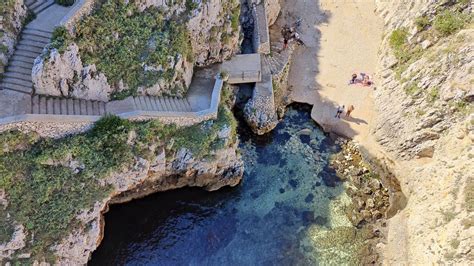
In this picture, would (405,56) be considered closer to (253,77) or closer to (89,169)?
(253,77)

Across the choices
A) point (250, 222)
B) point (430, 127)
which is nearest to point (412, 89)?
point (430, 127)

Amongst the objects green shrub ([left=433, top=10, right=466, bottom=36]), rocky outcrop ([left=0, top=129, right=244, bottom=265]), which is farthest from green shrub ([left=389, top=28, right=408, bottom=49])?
rocky outcrop ([left=0, top=129, right=244, bottom=265])

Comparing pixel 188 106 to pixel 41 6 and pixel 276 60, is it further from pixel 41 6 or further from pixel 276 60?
pixel 41 6

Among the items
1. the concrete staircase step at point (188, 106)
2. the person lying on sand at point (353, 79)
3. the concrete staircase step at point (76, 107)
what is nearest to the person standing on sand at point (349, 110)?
the person lying on sand at point (353, 79)

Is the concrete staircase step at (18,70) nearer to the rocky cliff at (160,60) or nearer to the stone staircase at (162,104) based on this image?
the rocky cliff at (160,60)

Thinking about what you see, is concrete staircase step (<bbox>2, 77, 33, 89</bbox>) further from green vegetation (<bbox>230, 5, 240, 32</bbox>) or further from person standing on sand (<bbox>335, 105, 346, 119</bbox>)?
person standing on sand (<bbox>335, 105, 346, 119</bbox>)

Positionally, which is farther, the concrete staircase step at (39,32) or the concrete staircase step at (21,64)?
the concrete staircase step at (39,32)

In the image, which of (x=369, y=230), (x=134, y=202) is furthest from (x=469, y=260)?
(x=134, y=202)
